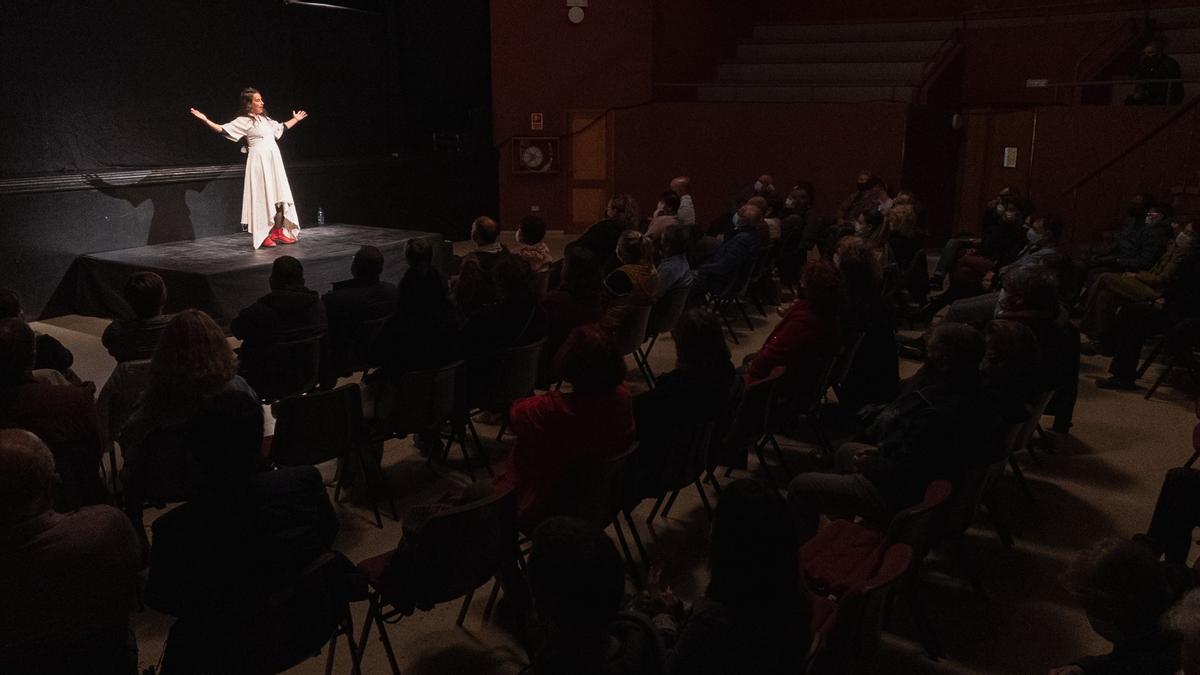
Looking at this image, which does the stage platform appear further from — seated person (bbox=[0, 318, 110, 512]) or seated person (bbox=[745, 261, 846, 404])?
seated person (bbox=[745, 261, 846, 404])

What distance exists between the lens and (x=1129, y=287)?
641 cm

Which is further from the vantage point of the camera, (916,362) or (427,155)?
(427,155)

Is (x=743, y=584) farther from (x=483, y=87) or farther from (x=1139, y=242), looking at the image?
(x=483, y=87)

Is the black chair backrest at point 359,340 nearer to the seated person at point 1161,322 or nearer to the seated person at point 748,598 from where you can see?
the seated person at point 748,598

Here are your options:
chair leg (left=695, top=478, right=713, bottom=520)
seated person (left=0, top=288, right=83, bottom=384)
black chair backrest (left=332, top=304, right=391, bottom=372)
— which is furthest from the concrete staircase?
seated person (left=0, top=288, right=83, bottom=384)

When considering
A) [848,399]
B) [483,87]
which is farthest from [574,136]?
[848,399]

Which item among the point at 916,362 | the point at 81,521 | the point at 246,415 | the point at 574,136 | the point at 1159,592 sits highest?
the point at 574,136

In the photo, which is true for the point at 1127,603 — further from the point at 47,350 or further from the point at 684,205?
the point at 684,205

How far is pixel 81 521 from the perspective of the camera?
7.61 ft

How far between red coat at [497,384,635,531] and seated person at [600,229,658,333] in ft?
8.47

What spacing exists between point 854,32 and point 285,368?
10781 mm

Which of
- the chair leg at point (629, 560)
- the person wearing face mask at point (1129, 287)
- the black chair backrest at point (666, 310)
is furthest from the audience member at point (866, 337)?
the person wearing face mask at point (1129, 287)

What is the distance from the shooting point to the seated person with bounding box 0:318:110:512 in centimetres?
313

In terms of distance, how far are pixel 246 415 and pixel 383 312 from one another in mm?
2818
